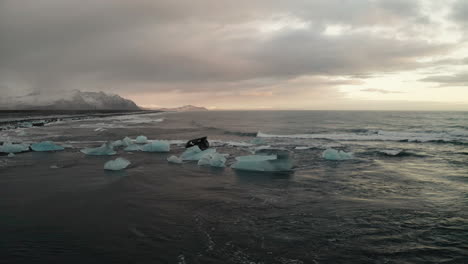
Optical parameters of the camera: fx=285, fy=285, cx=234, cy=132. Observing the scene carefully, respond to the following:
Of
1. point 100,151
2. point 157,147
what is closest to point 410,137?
point 157,147

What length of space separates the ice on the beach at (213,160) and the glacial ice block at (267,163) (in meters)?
1.31

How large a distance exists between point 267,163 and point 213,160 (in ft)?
9.84

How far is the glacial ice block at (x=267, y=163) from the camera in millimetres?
14047

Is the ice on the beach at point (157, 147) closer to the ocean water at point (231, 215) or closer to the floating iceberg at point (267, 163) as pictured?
the ocean water at point (231, 215)

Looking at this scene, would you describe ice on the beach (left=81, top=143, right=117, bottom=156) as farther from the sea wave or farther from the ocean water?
the sea wave

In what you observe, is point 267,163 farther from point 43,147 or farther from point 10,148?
point 10,148

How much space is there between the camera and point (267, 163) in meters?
14.0

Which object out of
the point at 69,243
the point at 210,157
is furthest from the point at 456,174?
the point at 69,243

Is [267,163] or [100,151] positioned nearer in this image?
[267,163]

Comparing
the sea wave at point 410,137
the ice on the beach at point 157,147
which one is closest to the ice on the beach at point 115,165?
the ice on the beach at point 157,147

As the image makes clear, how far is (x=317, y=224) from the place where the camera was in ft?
24.3

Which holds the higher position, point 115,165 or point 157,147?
point 157,147

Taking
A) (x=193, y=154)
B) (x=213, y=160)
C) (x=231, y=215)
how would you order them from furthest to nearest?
(x=193, y=154), (x=213, y=160), (x=231, y=215)

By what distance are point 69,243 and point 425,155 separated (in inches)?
826
